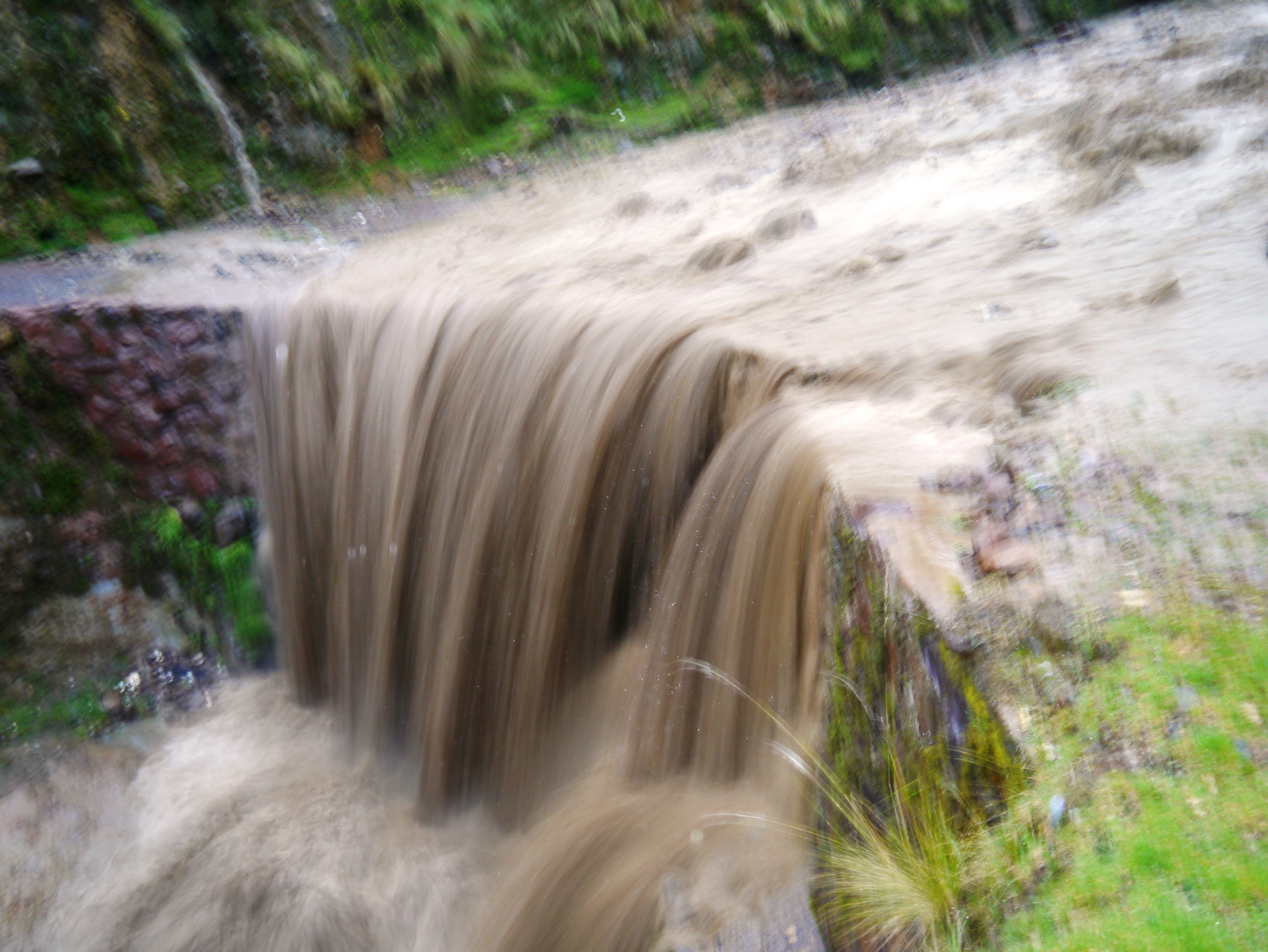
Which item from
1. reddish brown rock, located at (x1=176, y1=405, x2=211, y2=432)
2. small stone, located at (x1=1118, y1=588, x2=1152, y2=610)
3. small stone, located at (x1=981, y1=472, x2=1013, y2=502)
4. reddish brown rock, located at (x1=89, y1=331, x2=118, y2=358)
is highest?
reddish brown rock, located at (x1=89, y1=331, x2=118, y2=358)

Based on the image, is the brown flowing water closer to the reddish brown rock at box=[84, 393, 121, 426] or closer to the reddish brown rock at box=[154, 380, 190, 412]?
the reddish brown rock at box=[154, 380, 190, 412]

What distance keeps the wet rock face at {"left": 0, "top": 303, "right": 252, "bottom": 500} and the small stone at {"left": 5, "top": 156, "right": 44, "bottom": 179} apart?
1321 millimetres

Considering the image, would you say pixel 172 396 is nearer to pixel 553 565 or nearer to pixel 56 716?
pixel 56 716

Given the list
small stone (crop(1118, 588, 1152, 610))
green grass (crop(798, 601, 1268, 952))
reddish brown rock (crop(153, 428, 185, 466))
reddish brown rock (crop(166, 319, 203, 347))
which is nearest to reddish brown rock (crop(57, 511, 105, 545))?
reddish brown rock (crop(153, 428, 185, 466))

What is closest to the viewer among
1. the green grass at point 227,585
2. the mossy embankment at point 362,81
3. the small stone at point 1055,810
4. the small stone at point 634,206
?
the small stone at point 1055,810

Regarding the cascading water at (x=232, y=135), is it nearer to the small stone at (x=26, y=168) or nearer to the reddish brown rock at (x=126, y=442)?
the small stone at (x=26, y=168)

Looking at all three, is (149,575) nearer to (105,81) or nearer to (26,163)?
(26,163)

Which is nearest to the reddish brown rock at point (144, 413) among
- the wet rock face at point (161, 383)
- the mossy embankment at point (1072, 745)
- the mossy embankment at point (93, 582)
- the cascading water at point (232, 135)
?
the wet rock face at point (161, 383)

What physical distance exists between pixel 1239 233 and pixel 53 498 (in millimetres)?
5611

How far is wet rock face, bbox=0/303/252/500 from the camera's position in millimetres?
4480

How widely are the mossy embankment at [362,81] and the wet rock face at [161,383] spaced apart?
106 centimetres

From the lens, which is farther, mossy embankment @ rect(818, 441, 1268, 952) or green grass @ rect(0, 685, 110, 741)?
green grass @ rect(0, 685, 110, 741)

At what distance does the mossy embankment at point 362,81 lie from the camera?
536 centimetres

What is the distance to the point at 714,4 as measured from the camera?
8.59m
